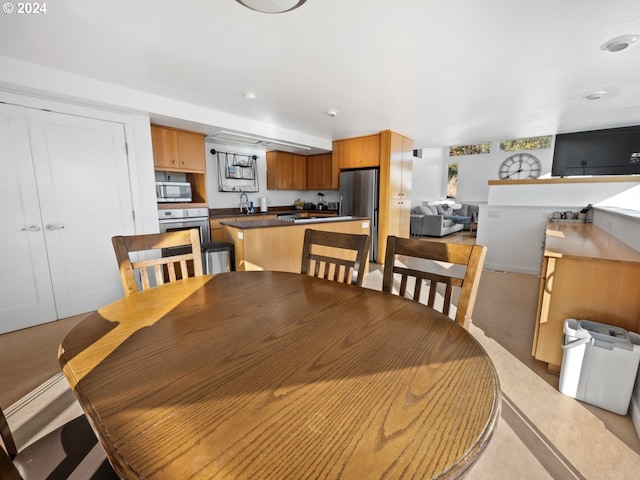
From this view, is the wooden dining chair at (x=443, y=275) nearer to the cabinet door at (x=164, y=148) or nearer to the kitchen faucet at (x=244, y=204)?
the cabinet door at (x=164, y=148)

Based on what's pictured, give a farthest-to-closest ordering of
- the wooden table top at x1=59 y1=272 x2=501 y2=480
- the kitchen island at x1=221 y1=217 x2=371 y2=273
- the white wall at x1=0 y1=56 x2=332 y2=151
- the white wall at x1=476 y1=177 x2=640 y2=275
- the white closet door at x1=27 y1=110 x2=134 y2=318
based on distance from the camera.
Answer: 1. the white wall at x1=476 y1=177 x2=640 y2=275
2. the kitchen island at x1=221 y1=217 x2=371 y2=273
3. the white closet door at x1=27 y1=110 x2=134 y2=318
4. the white wall at x1=0 y1=56 x2=332 y2=151
5. the wooden table top at x1=59 y1=272 x2=501 y2=480

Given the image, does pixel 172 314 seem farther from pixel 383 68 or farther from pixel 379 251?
pixel 379 251

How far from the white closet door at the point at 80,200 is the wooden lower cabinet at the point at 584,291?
394 centimetres

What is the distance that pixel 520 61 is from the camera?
2.30 m

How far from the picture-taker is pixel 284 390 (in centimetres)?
60

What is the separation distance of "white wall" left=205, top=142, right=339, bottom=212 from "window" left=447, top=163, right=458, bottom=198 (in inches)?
263

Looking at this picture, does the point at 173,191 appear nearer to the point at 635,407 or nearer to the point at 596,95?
the point at 635,407

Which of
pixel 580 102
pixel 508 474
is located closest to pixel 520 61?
pixel 580 102

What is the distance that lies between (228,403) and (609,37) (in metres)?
3.16

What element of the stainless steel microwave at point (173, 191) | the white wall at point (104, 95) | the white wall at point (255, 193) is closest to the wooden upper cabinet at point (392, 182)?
the white wall at point (255, 193)

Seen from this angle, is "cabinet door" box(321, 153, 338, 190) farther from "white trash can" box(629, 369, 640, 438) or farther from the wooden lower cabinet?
"white trash can" box(629, 369, 640, 438)

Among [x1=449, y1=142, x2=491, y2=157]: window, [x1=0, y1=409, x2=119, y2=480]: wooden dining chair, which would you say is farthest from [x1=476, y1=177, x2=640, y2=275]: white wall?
[x1=449, y1=142, x2=491, y2=157]: window

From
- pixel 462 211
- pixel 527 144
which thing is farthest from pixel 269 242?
pixel 527 144

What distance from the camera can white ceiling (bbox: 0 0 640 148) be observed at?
66.5 inches
